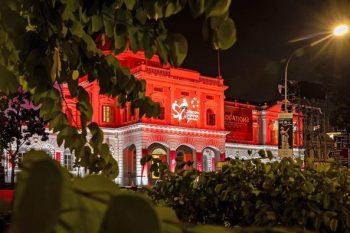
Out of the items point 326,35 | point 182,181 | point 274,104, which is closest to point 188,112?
point 274,104

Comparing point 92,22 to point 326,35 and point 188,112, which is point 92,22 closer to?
point 326,35

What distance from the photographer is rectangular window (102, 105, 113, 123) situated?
41.8 m

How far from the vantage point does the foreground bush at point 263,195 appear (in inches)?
161

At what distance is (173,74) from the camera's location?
137 ft

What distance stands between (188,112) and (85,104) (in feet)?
131

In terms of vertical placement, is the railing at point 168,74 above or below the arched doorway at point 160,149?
above

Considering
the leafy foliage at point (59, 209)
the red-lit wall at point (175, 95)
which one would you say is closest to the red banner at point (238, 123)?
the red-lit wall at point (175, 95)

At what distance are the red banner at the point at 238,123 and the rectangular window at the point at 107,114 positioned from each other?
451 inches

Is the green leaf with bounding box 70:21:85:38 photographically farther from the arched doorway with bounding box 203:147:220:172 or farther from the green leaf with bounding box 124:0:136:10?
the arched doorway with bounding box 203:147:220:172

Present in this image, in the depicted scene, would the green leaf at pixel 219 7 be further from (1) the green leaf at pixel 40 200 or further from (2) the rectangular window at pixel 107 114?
(2) the rectangular window at pixel 107 114

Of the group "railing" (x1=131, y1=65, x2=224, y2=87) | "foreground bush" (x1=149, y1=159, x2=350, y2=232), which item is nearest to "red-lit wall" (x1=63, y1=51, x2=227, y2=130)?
"railing" (x1=131, y1=65, x2=224, y2=87)

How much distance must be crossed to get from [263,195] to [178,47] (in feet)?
10.3

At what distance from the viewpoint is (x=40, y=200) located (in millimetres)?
514

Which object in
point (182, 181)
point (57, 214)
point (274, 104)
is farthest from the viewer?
point (274, 104)
